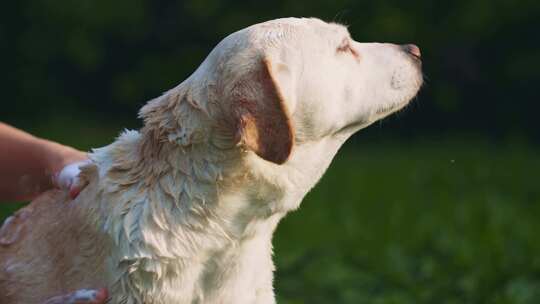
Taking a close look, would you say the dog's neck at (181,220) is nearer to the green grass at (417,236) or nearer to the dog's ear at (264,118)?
the dog's ear at (264,118)

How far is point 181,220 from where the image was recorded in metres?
3.73

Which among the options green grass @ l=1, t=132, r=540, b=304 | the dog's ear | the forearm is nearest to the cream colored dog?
the dog's ear

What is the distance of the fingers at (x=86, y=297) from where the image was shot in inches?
145

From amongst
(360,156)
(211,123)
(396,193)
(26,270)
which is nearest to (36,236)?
(26,270)

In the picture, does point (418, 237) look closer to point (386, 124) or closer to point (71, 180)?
point (71, 180)

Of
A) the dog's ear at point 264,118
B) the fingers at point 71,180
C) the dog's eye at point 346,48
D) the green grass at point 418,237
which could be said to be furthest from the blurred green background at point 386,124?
the dog's ear at point 264,118

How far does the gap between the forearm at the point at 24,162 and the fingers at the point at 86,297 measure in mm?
845

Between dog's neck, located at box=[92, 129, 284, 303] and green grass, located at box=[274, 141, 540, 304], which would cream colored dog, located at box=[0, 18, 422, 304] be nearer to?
dog's neck, located at box=[92, 129, 284, 303]

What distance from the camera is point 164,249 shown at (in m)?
3.67

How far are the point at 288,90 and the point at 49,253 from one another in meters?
1.11

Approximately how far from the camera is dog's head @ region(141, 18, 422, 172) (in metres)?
3.56

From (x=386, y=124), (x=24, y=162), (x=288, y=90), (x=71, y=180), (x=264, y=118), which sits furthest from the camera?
(x=386, y=124)

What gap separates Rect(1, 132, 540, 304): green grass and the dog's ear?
9.18 feet

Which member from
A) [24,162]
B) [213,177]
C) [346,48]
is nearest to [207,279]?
[213,177]
